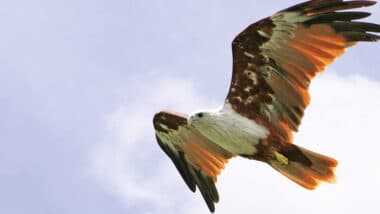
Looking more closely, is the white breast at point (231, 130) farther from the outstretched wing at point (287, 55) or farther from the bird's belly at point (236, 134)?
the outstretched wing at point (287, 55)

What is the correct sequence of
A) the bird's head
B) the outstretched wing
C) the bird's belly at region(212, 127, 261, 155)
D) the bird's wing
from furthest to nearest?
the bird's wing, the bird's belly at region(212, 127, 261, 155), the bird's head, the outstretched wing

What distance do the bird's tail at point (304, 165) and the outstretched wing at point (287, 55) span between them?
0.88 ft

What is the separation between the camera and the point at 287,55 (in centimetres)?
1611

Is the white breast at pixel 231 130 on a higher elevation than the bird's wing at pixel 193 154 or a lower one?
lower

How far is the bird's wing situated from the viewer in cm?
1770

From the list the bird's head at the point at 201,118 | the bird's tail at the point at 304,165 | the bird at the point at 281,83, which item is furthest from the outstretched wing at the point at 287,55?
the bird's head at the point at 201,118

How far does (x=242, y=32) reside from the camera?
15.9 metres

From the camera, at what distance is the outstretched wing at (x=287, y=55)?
616 inches

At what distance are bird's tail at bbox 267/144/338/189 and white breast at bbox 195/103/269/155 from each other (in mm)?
402

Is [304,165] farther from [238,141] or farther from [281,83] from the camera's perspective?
[281,83]

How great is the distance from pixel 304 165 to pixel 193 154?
225 cm

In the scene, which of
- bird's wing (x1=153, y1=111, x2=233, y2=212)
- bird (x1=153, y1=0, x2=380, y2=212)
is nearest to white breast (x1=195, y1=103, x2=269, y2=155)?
bird (x1=153, y1=0, x2=380, y2=212)

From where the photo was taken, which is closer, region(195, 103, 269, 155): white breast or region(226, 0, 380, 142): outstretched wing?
region(226, 0, 380, 142): outstretched wing

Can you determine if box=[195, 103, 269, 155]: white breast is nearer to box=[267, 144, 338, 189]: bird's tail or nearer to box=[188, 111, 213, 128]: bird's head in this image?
box=[188, 111, 213, 128]: bird's head
